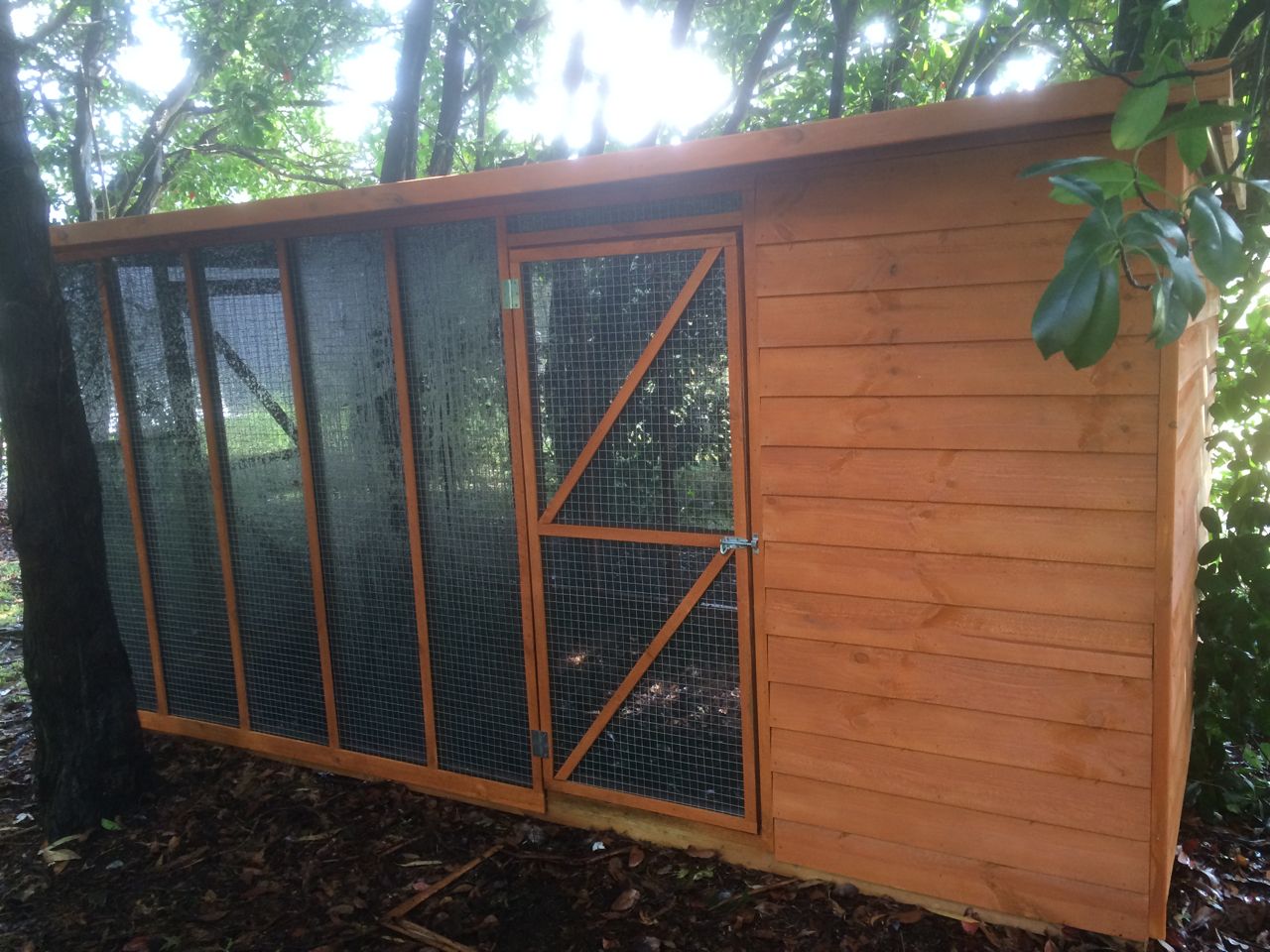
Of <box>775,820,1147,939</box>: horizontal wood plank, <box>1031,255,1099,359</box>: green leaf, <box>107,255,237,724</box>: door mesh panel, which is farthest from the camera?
<box>107,255,237,724</box>: door mesh panel

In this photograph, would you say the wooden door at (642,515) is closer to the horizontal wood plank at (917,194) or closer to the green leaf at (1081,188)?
the horizontal wood plank at (917,194)

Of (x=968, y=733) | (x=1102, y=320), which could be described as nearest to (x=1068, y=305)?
(x=1102, y=320)

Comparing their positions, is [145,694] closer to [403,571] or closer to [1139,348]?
[403,571]

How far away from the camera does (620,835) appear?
3.11 m

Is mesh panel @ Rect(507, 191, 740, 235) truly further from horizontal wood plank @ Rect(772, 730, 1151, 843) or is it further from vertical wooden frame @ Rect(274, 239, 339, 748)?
horizontal wood plank @ Rect(772, 730, 1151, 843)

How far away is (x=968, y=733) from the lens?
8.16 ft

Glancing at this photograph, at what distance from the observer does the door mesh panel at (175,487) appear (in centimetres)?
363

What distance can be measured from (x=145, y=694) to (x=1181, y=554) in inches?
160

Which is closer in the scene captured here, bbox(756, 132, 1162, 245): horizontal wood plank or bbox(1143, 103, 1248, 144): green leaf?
bbox(1143, 103, 1248, 144): green leaf

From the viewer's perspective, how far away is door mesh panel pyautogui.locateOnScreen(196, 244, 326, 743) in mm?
3443

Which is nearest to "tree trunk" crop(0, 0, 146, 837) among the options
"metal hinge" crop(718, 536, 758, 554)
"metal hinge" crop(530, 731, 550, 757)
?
"metal hinge" crop(530, 731, 550, 757)

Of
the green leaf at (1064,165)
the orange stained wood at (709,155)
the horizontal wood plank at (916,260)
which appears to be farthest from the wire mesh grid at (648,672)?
the green leaf at (1064,165)

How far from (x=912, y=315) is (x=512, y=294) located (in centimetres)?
126

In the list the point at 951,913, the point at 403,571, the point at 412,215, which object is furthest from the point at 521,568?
the point at 951,913
